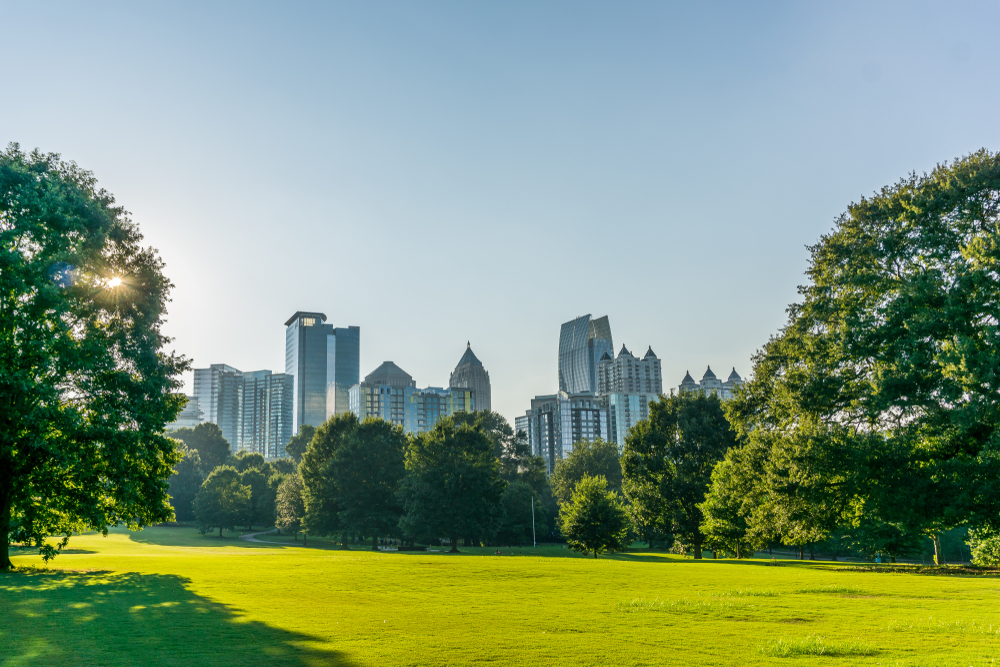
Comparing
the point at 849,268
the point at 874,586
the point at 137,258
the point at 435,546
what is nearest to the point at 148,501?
the point at 137,258

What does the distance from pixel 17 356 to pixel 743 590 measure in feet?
103

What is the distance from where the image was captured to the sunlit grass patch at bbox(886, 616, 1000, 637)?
15.6 m

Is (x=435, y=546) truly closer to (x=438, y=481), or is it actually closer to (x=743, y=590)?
(x=438, y=481)

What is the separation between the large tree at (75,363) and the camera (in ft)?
90.1

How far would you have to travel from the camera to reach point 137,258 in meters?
33.9

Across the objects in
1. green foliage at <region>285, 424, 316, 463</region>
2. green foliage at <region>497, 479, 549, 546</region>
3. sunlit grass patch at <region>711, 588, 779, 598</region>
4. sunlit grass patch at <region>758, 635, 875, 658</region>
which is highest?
green foliage at <region>285, 424, 316, 463</region>

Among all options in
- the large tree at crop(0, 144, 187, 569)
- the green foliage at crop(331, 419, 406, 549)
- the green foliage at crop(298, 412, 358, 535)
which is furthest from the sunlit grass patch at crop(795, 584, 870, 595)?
the green foliage at crop(298, 412, 358, 535)

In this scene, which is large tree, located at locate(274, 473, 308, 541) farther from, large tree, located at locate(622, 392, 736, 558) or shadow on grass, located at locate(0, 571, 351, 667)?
shadow on grass, located at locate(0, 571, 351, 667)

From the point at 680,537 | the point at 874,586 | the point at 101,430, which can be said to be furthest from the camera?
the point at 680,537

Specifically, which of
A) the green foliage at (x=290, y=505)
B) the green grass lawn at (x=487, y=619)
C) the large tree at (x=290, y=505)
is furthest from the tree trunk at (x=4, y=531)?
the green foliage at (x=290, y=505)

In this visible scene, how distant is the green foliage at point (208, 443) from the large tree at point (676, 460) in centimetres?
12250

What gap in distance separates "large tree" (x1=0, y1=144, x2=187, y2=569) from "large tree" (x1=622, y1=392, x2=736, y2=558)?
41414 millimetres

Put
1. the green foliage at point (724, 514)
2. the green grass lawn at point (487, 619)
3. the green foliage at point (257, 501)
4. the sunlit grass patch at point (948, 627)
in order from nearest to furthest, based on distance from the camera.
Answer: the green grass lawn at point (487, 619), the sunlit grass patch at point (948, 627), the green foliage at point (724, 514), the green foliage at point (257, 501)

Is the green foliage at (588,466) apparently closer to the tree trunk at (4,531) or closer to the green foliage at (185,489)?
the green foliage at (185,489)
